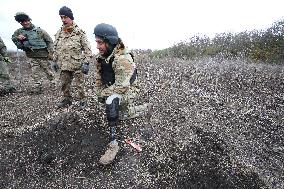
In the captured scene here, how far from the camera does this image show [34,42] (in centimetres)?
895

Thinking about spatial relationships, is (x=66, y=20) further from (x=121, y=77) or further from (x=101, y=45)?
(x=121, y=77)

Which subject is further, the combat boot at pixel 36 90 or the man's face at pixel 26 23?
the combat boot at pixel 36 90

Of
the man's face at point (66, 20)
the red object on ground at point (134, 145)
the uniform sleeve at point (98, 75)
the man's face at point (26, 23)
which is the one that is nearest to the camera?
the red object on ground at point (134, 145)

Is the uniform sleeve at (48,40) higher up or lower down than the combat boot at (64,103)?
higher up

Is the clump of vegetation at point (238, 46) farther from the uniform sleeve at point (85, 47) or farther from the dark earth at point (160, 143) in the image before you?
the uniform sleeve at point (85, 47)

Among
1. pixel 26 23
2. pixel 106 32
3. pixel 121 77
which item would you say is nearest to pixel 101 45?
pixel 106 32

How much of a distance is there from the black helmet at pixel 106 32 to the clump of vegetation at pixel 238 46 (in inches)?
283

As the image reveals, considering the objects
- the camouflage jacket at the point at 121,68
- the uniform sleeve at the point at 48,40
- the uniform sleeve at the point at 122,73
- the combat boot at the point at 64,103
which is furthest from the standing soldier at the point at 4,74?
the uniform sleeve at the point at 122,73

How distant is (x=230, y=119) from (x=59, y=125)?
3.08 m

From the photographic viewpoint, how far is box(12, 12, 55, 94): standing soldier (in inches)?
349

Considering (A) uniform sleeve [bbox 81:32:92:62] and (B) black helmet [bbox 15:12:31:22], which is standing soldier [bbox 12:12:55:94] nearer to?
(B) black helmet [bbox 15:12:31:22]

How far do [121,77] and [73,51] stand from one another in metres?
1.93

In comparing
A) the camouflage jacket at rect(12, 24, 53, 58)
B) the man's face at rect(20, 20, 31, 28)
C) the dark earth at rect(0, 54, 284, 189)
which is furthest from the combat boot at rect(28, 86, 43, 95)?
the man's face at rect(20, 20, 31, 28)

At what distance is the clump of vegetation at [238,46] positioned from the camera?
38.9 feet
